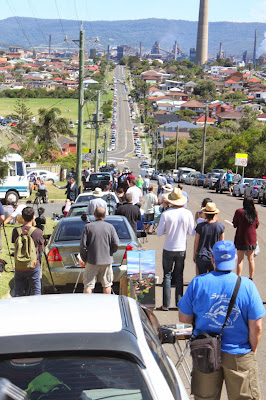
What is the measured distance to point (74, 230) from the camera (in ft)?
37.6

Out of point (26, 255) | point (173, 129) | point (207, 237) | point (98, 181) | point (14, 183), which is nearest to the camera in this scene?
point (26, 255)

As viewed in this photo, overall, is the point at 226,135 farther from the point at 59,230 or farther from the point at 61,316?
the point at 61,316

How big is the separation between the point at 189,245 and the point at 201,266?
25.4ft

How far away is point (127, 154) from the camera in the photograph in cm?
14700

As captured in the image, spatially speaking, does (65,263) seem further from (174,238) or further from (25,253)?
(174,238)

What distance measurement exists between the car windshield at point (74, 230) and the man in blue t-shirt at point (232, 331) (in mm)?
6202

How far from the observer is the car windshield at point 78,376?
11.6 feet

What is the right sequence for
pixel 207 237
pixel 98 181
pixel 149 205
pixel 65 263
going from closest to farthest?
pixel 207 237
pixel 65 263
pixel 149 205
pixel 98 181

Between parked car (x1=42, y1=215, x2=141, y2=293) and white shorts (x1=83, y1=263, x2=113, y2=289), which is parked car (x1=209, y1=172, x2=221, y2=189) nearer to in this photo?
parked car (x1=42, y1=215, x2=141, y2=293)

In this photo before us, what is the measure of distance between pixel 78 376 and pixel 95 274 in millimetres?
5997

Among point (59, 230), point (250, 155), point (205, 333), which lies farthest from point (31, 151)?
point (205, 333)

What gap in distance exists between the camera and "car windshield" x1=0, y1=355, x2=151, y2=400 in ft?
11.6

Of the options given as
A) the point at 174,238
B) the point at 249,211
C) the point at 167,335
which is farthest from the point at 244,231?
the point at 167,335

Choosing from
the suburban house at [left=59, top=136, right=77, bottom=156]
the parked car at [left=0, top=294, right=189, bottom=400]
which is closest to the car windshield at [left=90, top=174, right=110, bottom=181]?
the parked car at [left=0, top=294, right=189, bottom=400]
